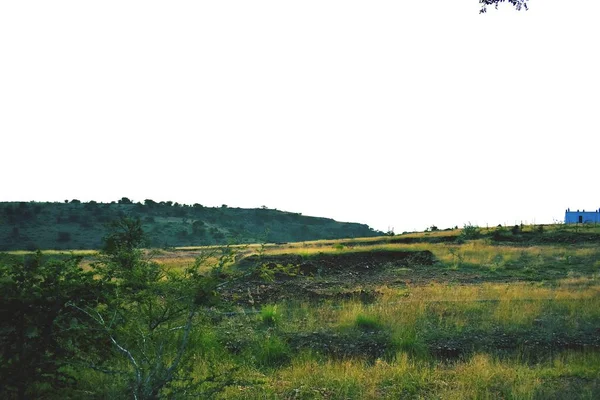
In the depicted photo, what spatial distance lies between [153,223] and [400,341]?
7793cm

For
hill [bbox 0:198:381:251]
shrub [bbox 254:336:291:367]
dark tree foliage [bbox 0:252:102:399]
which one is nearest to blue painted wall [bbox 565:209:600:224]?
hill [bbox 0:198:381:251]

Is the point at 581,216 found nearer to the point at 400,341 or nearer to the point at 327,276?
the point at 327,276

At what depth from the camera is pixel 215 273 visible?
6.10 meters

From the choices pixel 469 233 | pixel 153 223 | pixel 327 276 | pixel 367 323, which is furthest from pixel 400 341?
pixel 153 223

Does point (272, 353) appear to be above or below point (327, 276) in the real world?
below

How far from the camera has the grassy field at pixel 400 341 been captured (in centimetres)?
753

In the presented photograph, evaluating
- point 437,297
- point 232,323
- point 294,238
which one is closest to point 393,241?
point 437,297

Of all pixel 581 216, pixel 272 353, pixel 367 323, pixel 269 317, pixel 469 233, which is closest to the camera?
pixel 272 353

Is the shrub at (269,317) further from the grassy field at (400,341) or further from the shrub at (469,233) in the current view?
the shrub at (469,233)

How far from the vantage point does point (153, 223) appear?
83.9 metres

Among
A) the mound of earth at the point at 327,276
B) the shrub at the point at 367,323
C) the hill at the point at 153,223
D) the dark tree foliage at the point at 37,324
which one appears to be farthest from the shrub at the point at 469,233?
the dark tree foliage at the point at 37,324

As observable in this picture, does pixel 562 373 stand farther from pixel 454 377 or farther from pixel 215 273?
pixel 215 273

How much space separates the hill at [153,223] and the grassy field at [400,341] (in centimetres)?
3744

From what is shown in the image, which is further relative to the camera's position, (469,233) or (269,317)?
(469,233)
